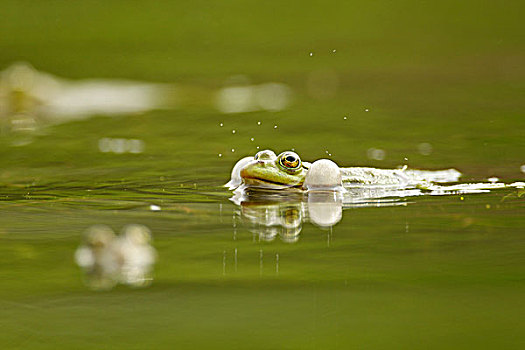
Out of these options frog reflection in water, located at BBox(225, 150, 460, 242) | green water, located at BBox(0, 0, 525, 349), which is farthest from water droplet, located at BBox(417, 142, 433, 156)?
frog reflection in water, located at BBox(225, 150, 460, 242)

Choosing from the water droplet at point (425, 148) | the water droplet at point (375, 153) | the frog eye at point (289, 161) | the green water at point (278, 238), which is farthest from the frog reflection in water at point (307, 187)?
the water droplet at point (425, 148)

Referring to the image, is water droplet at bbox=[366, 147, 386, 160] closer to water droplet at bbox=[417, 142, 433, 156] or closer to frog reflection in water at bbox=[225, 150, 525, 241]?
water droplet at bbox=[417, 142, 433, 156]

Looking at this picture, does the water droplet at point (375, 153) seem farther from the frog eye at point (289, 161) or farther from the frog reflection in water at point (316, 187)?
the frog eye at point (289, 161)

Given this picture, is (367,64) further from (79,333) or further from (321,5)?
(79,333)

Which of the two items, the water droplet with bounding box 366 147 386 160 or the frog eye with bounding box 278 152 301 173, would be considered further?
the water droplet with bounding box 366 147 386 160

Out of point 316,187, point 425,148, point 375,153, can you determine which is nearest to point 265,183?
point 316,187

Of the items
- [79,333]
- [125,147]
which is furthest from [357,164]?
[79,333]
